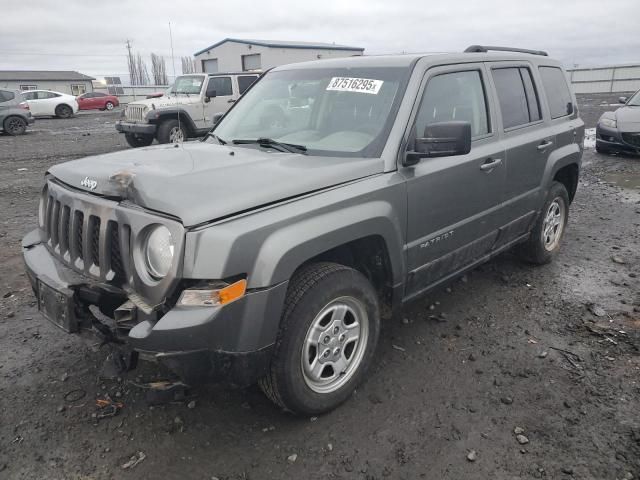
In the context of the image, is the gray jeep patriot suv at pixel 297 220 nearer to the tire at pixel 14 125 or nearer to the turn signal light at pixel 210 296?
the turn signal light at pixel 210 296

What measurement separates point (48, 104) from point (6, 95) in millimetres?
9554

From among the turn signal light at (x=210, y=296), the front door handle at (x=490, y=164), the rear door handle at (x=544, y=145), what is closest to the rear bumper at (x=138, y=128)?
the rear door handle at (x=544, y=145)

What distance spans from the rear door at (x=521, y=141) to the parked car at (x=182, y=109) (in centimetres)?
886

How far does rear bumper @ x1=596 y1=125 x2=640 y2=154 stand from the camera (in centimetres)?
1022

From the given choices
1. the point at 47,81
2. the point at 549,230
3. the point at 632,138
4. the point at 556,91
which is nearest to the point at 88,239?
the point at 549,230

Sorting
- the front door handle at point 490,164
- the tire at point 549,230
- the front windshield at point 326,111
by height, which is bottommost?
the tire at point 549,230

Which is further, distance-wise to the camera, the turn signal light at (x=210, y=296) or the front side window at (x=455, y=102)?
the front side window at (x=455, y=102)

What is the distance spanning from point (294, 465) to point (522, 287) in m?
2.84

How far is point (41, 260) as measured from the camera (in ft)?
Result: 9.59

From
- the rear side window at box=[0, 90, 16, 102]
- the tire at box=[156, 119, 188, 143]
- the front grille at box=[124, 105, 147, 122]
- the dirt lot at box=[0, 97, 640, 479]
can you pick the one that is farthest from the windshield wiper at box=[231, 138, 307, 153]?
the rear side window at box=[0, 90, 16, 102]

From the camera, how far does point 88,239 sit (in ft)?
8.34

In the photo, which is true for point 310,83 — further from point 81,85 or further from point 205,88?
point 81,85

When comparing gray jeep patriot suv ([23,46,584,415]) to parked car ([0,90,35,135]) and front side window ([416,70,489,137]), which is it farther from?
parked car ([0,90,35,135])

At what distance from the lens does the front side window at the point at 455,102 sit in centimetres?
321
